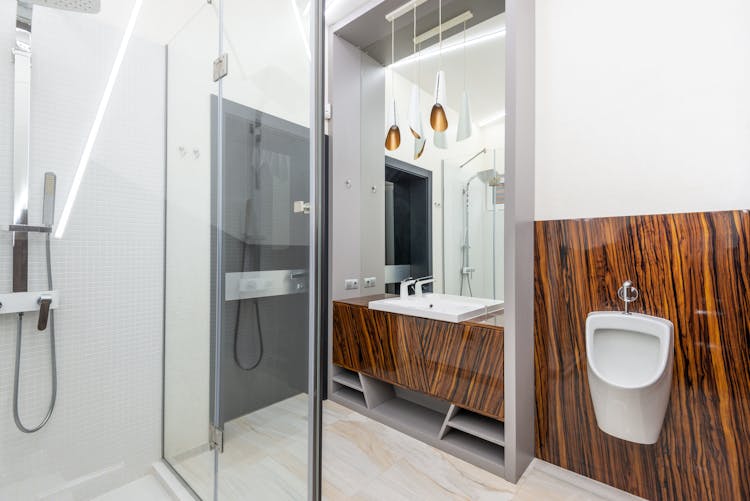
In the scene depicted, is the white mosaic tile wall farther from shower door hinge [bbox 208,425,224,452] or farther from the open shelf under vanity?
the open shelf under vanity

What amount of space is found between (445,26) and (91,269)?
2387mm

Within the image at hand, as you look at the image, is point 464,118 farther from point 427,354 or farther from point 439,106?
point 427,354

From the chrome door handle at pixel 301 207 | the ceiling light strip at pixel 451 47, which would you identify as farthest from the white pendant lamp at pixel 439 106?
A: the chrome door handle at pixel 301 207

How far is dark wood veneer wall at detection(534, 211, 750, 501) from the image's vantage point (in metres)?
1.39

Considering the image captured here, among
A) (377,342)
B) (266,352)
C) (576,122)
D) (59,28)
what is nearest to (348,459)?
(377,342)

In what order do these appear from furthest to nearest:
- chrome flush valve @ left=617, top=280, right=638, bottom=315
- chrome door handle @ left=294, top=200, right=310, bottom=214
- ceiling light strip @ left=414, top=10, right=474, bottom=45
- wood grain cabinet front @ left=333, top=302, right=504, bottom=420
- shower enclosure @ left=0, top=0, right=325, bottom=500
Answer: ceiling light strip @ left=414, top=10, right=474, bottom=45
wood grain cabinet front @ left=333, top=302, right=504, bottom=420
chrome flush valve @ left=617, top=280, right=638, bottom=315
shower enclosure @ left=0, top=0, right=325, bottom=500
chrome door handle @ left=294, top=200, right=310, bottom=214

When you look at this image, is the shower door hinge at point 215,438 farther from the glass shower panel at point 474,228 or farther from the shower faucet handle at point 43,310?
the glass shower panel at point 474,228

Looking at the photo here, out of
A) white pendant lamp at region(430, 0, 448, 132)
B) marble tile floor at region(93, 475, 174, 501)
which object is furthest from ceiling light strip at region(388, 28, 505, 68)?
marble tile floor at region(93, 475, 174, 501)

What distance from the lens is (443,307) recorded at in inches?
85.3

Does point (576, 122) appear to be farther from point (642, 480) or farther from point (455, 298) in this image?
point (642, 480)

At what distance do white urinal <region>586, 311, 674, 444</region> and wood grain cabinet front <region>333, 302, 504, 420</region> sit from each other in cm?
→ 42

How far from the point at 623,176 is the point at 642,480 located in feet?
4.56

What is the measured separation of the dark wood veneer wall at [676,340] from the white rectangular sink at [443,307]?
32cm

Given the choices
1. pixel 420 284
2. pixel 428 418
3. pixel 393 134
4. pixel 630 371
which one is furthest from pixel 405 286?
pixel 630 371
